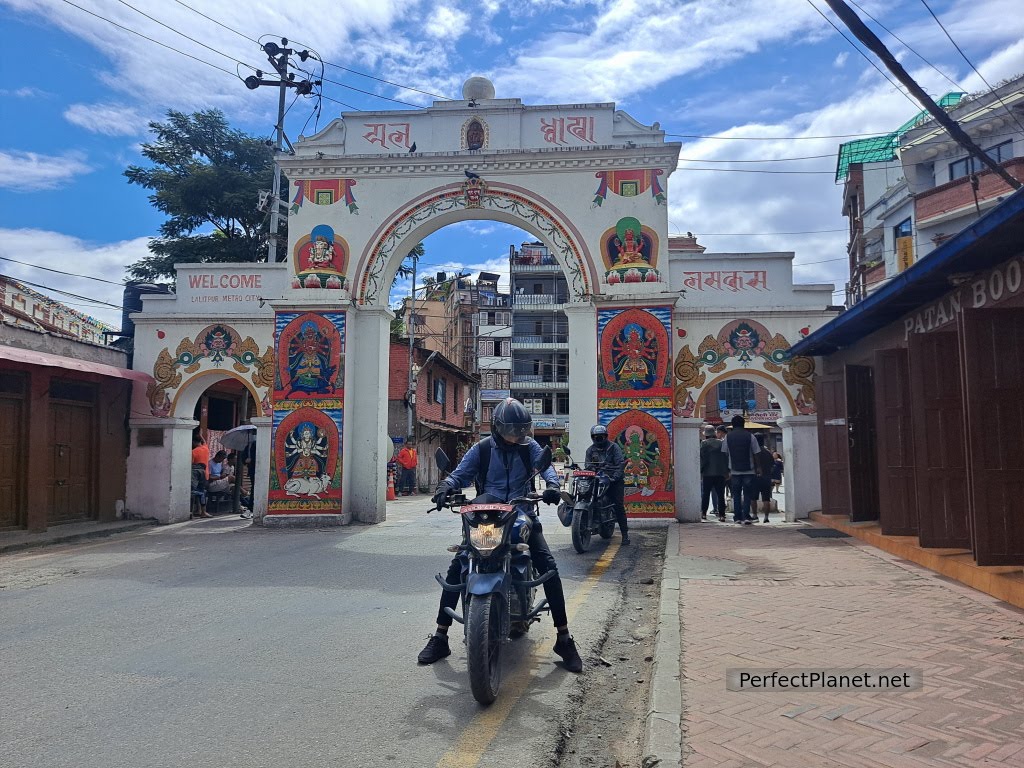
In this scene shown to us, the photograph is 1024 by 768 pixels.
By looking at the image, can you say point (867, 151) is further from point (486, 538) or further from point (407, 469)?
point (486, 538)

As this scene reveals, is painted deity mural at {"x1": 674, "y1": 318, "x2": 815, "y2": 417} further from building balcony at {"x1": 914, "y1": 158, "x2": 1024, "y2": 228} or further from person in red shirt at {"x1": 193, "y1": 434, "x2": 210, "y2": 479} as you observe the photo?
building balcony at {"x1": 914, "y1": 158, "x2": 1024, "y2": 228}

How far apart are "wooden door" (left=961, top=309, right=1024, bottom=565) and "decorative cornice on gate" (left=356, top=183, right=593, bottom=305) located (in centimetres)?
862

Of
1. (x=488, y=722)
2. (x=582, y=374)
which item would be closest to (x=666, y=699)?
(x=488, y=722)

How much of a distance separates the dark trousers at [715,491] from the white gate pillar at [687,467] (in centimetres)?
38

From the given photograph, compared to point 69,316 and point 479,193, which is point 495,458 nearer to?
point 479,193

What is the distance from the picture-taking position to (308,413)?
1452 cm

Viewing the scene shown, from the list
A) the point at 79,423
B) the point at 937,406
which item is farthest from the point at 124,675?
the point at 79,423

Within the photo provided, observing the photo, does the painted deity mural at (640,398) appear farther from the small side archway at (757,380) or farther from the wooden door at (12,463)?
the wooden door at (12,463)

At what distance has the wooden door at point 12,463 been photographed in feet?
40.4

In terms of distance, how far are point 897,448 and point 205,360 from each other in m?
12.3

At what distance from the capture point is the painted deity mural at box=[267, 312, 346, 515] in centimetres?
1440

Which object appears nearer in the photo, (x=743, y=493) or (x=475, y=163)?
(x=743, y=493)

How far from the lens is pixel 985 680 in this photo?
13.6 ft

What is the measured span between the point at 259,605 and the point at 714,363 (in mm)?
9734
